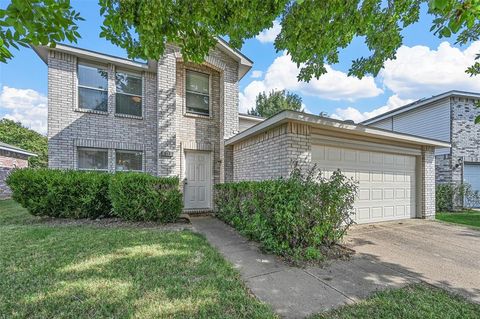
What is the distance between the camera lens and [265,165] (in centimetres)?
629

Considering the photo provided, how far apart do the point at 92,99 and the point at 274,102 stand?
20656mm

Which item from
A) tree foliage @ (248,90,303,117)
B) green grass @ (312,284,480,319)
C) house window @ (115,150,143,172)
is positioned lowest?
green grass @ (312,284,480,319)

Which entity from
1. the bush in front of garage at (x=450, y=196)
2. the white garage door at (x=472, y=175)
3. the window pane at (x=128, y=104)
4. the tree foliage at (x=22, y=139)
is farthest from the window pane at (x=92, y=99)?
the tree foliage at (x=22, y=139)

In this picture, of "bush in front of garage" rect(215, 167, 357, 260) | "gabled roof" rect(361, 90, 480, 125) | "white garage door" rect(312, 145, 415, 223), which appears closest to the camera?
"bush in front of garage" rect(215, 167, 357, 260)

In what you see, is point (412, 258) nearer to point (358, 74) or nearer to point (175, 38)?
point (358, 74)

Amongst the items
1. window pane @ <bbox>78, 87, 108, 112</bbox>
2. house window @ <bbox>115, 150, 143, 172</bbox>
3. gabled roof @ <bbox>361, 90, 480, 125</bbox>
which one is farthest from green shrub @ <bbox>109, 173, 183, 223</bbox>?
gabled roof @ <bbox>361, 90, 480, 125</bbox>

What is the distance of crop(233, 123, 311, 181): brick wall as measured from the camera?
5.37 m

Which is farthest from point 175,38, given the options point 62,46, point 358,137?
point 62,46

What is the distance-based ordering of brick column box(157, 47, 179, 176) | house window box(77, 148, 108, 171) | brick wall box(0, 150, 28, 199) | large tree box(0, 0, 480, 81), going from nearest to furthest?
1. large tree box(0, 0, 480, 81)
2. brick column box(157, 47, 179, 176)
3. house window box(77, 148, 108, 171)
4. brick wall box(0, 150, 28, 199)

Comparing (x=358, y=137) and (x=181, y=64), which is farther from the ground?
(x=181, y=64)

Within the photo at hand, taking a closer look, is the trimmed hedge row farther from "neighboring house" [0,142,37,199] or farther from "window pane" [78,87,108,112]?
"neighboring house" [0,142,37,199]

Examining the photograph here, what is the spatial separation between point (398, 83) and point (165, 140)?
16500mm

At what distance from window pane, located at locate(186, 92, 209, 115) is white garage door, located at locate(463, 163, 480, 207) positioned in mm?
13600

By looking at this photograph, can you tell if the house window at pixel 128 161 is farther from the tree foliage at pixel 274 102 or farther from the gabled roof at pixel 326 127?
the tree foliage at pixel 274 102
